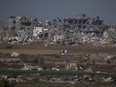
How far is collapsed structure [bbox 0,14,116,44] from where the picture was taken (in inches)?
2820

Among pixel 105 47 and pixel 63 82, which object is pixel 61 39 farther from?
pixel 63 82

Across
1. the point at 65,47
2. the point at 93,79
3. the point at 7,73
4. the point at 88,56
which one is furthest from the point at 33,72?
the point at 65,47

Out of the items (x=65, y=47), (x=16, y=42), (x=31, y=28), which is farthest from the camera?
(x=31, y=28)

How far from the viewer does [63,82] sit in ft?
96.2

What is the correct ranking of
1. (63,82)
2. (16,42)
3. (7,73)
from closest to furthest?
(63,82), (7,73), (16,42)

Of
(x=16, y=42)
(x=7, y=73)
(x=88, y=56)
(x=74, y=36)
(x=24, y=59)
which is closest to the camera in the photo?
(x=7, y=73)

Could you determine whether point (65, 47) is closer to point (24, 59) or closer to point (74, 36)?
point (74, 36)

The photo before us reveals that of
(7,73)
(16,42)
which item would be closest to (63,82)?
(7,73)

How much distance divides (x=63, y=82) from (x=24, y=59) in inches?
609

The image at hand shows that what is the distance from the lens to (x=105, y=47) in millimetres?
63344

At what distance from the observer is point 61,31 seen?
7762 centimetres

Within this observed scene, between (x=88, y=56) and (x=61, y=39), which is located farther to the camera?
(x=61, y=39)

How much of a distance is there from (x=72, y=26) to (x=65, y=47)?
22162mm

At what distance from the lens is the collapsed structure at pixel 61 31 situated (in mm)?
71625
